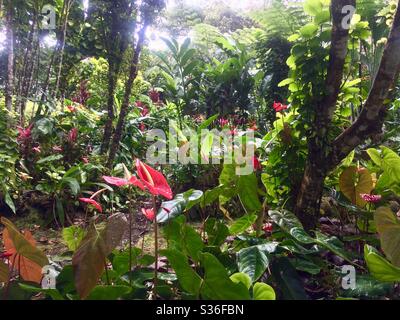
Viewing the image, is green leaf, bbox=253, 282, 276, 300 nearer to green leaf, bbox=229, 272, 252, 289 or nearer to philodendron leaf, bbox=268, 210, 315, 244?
green leaf, bbox=229, 272, 252, 289

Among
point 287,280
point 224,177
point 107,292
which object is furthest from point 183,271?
point 224,177

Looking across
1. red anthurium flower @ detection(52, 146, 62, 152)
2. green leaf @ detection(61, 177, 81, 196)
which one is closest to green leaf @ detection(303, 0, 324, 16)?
green leaf @ detection(61, 177, 81, 196)

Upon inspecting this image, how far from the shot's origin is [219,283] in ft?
3.10

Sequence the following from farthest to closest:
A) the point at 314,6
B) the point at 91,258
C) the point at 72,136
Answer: the point at 72,136, the point at 314,6, the point at 91,258

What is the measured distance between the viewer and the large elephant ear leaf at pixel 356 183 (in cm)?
167

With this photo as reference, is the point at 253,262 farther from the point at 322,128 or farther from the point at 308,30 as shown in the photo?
the point at 308,30

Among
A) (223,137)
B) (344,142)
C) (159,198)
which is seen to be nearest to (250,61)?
(223,137)

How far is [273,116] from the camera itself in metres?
3.83

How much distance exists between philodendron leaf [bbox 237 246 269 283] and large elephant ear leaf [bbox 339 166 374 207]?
74 cm

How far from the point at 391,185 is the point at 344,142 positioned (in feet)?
1.11

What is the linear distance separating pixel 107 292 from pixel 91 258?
0.39ft

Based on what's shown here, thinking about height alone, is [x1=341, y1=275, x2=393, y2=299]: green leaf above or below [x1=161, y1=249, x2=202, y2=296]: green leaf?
below

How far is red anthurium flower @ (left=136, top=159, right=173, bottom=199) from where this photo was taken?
2.83ft

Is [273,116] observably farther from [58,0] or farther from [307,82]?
[58,0]
